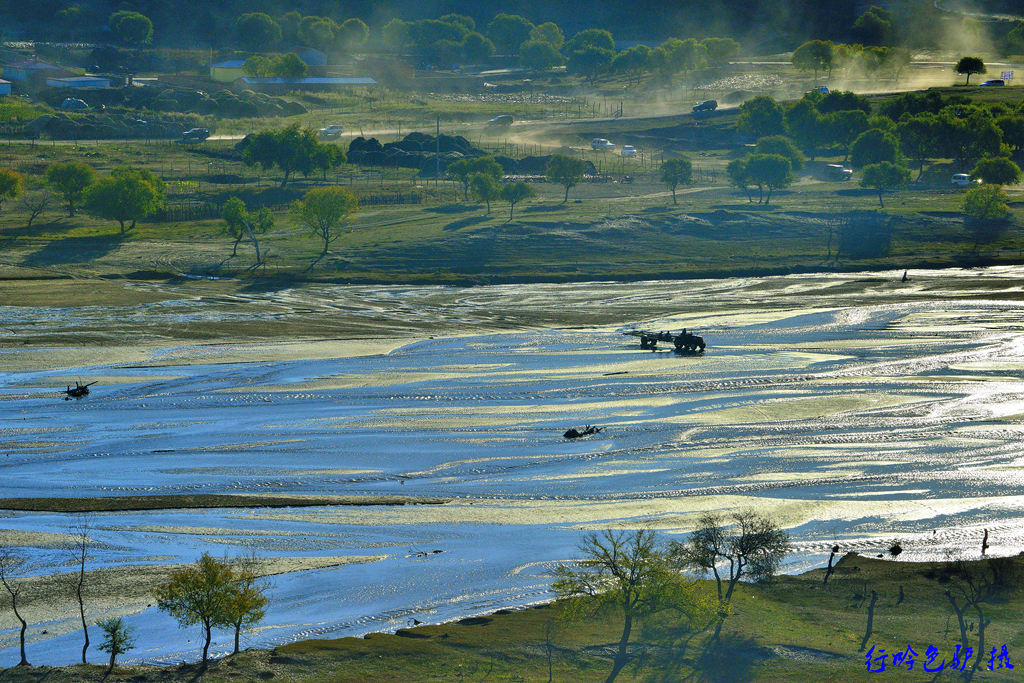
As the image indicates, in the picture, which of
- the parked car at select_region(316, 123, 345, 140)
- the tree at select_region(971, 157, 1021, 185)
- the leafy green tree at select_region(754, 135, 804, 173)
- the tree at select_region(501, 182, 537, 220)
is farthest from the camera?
the parked car at select_region(316, 123, 345, 140)

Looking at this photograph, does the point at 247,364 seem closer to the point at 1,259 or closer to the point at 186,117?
the point at 1,259

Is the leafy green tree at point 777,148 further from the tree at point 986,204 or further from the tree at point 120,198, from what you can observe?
the tree at point 120,198

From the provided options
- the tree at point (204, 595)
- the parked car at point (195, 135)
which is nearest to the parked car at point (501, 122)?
the parked car at point (195, 135)

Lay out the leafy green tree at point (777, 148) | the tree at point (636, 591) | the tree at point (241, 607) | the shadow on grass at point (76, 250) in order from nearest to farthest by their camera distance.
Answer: the tree at point (241, 607) → the tree at point (636, 591) → the shadow on grass at point (76, 250) → the leafy green tree at point (777, 148)

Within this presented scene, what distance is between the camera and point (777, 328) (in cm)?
8350

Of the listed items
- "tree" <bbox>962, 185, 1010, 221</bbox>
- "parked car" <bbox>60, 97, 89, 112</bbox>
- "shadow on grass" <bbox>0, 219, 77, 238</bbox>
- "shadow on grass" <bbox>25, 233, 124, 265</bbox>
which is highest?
"parked car" <bbox>60, 97, 89, 112</bbox>

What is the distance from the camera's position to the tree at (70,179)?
114m

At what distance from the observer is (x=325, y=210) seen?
104438mm

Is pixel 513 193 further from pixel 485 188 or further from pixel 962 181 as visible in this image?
pixel 962 181

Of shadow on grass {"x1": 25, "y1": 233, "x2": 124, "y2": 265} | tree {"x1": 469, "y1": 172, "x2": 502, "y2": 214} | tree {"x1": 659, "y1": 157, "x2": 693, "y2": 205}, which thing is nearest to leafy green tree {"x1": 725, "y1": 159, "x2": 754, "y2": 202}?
tree {"x1": 659, "y1": 157, "x2": 693, "y2": 205}

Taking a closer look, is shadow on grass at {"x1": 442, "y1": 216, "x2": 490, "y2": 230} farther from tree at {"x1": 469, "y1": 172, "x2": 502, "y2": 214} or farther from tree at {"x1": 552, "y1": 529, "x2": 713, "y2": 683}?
tree at {"x1": 552, "y1": 529, "x2": 713, "y2": 683}

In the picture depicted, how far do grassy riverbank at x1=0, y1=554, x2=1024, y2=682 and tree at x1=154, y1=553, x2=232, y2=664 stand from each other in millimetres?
1441

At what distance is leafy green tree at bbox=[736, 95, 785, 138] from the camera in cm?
16162

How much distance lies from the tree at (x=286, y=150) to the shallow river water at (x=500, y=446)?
42.6 metres
